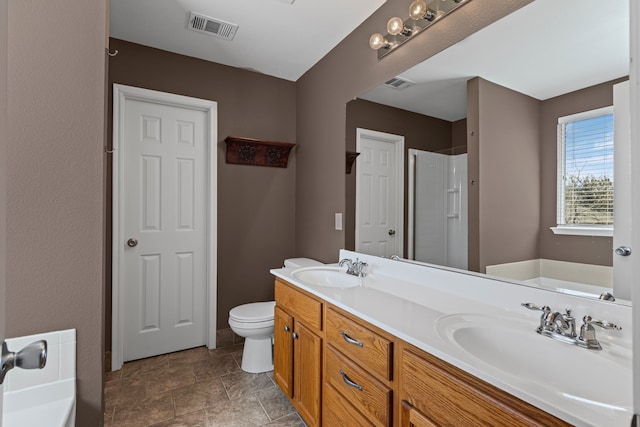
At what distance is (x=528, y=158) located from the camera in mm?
1254

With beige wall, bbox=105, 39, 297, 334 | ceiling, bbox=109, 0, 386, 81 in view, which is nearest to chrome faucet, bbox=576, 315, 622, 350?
ceiling, bbox=109, 0, 386, 81

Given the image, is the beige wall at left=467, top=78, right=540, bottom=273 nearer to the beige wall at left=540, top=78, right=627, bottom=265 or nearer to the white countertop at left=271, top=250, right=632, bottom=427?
the beige wall at left=540, top=78, right=627, bottom=265

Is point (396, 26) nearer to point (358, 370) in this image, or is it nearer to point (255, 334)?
point (358, 370)

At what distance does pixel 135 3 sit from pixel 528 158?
243 centimetres

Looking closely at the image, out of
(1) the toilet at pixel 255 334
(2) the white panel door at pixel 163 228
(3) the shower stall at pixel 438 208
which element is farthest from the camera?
(2) the white panel door at pixel 163 228

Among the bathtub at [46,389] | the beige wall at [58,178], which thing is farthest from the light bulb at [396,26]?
the bathtub at [46,389]

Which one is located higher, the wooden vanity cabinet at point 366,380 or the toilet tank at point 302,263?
the toilet tank at point 302,263

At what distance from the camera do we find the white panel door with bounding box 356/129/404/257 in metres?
1.89

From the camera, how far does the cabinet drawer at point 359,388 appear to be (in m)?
1.13

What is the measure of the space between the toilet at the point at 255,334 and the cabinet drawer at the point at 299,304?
39cm

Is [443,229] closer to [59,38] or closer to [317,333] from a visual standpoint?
[317,333]

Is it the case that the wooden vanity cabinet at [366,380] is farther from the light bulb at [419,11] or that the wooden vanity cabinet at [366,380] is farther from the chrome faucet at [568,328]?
the light bulb at [419,11]

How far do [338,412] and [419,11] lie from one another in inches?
76.6

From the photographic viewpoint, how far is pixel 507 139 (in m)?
1.34
